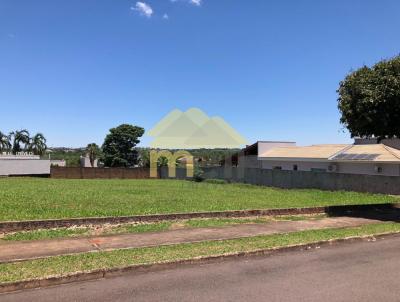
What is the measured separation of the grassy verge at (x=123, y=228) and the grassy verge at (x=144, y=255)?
2.47 m

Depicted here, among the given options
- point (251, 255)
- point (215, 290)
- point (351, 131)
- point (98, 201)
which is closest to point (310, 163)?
point (351, 131)

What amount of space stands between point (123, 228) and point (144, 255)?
378 centimetres

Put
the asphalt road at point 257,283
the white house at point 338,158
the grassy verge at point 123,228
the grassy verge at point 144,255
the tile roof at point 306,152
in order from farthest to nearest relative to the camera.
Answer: the tile roof at point 306,152 → the white house at point 338,158 → the grassy verge at point 123,228 → the grassy verge at point 144,255 → the asphalt road at point 257,283

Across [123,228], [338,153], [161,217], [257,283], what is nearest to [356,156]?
[338,153]

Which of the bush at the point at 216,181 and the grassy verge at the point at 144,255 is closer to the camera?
the grassy verge at the point at 144,255

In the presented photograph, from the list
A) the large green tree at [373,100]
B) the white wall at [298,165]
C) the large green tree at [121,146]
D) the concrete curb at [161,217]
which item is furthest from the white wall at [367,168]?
the large green tree at [121,146]

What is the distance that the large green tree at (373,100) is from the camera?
51.9 ft

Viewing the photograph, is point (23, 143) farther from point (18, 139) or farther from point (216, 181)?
point (216, 181)

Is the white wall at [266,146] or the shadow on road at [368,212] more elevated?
the white wall at [266,146]

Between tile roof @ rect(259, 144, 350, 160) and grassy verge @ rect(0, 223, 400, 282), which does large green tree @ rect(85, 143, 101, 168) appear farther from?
grassy verge @ rect(0, 223, 400, 282)

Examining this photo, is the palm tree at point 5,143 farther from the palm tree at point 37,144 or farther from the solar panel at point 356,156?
the solar panel at point 356,156

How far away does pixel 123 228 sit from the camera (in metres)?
12.4

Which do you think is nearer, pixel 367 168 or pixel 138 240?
pixel 138 240

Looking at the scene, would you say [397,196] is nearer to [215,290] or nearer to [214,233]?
[214,233]
